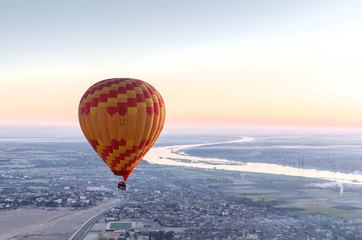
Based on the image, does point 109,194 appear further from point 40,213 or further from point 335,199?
point 335,199

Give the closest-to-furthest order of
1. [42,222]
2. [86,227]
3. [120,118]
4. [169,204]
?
[120,118]
[86,227]
[42,222]
[169,204]

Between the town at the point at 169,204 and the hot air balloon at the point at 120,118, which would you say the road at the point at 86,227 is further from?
the hot air balloon at the point at 120,118

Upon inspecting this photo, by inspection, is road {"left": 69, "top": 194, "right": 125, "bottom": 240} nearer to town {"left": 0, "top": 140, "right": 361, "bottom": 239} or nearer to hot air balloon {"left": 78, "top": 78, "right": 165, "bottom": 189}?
town {"left": 0, "top": 140, "right": 361, "bottom": 239}

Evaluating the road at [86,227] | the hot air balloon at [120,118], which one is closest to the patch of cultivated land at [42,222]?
the road at [86,227]

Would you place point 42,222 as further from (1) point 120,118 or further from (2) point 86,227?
(1) point 120,118

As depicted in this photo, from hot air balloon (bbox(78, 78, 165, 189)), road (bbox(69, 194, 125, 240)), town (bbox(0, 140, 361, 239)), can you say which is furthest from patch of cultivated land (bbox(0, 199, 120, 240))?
hot air balloon (bbox(78, 78, 165, 189))

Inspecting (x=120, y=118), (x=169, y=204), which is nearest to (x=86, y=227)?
(x=169, y=204)

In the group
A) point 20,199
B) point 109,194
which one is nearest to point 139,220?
point 109,194
